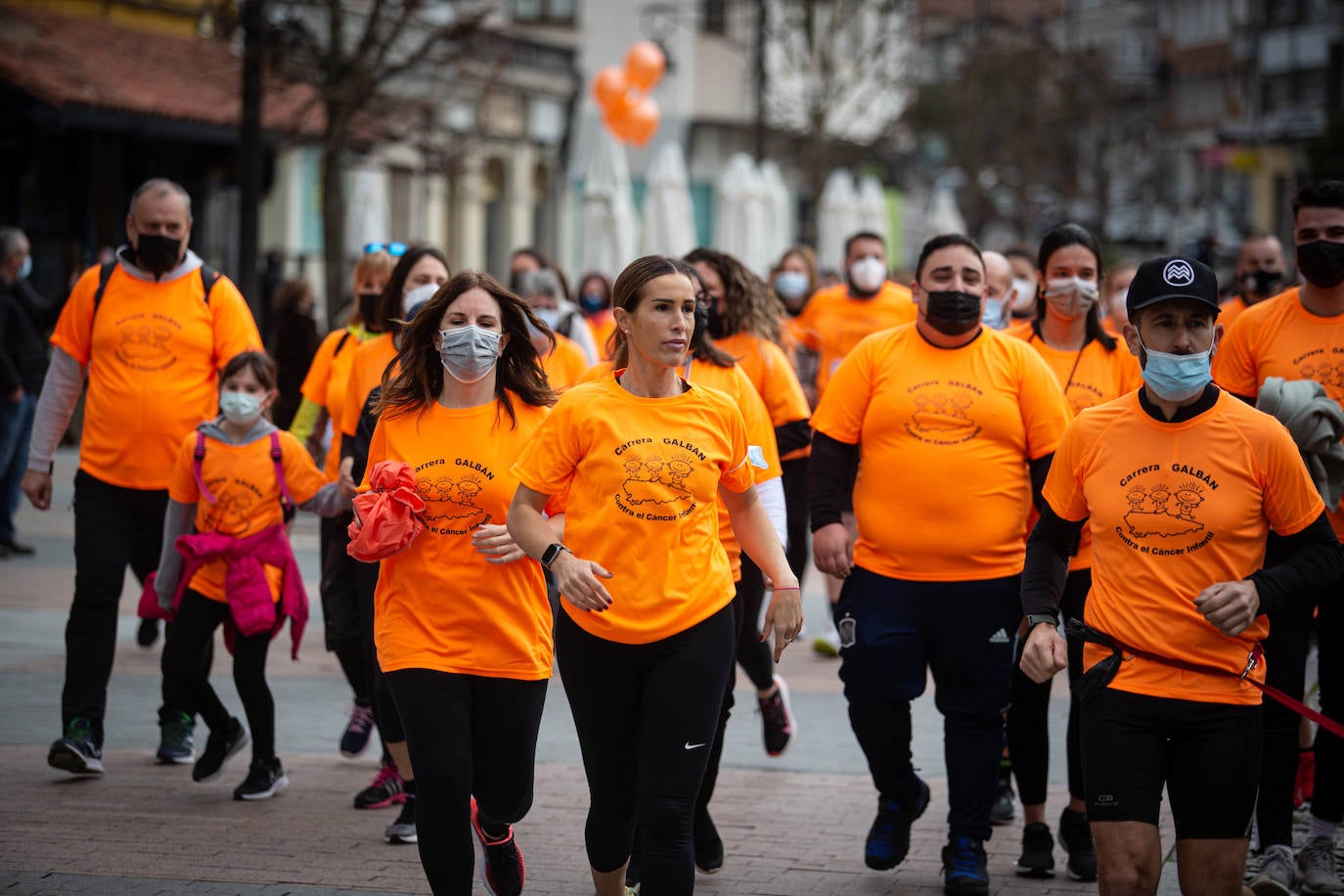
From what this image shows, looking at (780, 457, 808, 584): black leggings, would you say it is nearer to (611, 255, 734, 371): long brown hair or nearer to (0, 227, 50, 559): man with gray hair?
(611, 255, 734, 371): long brown hair

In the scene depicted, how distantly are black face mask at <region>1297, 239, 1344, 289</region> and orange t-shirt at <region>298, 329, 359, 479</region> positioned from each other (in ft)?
12.3

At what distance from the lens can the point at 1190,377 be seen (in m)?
4.73

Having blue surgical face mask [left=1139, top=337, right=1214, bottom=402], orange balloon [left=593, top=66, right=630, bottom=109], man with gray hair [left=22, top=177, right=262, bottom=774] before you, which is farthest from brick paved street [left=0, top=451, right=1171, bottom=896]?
orange balloon [left=593, top=66, right=630, bottom=109]

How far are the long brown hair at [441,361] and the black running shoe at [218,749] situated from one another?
7.61 ft

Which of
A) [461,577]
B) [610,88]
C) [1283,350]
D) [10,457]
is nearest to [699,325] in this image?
[461,577]

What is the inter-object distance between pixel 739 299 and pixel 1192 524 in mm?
3283

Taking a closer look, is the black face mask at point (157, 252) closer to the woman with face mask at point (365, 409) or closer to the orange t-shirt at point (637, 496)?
the woman with face mask at point (365, 409)

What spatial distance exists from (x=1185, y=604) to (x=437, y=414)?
87.0 inches

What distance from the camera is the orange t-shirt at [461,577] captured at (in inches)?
207

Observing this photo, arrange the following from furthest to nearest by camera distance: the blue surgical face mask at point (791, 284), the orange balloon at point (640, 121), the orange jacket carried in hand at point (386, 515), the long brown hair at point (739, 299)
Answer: the orange balloon at point (640, 121), the blue surgical face mask at point (791, 284), the long brown hair at point (739, 299), the orange jacket carried in hand at point (386, 515)

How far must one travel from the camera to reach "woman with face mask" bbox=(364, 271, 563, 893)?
513cm

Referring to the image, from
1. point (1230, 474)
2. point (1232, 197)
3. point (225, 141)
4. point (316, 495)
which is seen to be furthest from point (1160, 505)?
point (1232, 197)

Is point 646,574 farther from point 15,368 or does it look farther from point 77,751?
point 15,368

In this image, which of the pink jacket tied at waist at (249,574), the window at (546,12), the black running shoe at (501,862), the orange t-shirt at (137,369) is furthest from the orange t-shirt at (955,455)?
the window at (546,12)
